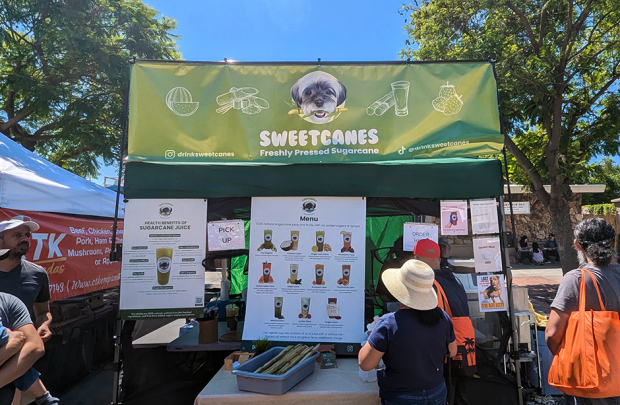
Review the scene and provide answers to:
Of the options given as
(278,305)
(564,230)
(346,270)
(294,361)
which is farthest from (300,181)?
(564,230)

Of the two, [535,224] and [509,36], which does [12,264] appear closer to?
[509,36]

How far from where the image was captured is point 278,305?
3.63 m

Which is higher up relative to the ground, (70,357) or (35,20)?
(35,20)

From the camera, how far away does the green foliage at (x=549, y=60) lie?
8.21m

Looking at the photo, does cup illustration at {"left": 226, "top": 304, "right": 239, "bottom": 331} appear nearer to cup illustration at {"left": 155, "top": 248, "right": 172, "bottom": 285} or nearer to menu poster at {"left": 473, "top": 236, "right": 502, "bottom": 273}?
cup illustration at {"left": 155, "top": 248, "right": 172, "bottom": 285}

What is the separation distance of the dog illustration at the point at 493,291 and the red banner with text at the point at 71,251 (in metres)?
5.21

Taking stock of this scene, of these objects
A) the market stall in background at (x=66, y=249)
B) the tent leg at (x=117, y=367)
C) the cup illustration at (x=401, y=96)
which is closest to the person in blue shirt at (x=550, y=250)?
the cup illustration at (x=401, y=96)

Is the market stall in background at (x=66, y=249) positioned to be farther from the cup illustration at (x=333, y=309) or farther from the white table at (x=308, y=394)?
the cup illustration at (x=333, y=309)

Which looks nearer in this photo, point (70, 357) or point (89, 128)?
point (70, 357)

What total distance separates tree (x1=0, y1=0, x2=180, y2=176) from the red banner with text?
4.41 metres

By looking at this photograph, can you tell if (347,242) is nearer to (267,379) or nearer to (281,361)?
(281,361)

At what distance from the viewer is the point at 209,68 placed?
12.9 ft

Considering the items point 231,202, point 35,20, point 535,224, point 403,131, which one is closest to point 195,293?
point 231,202

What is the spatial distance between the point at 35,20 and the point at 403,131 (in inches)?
357
